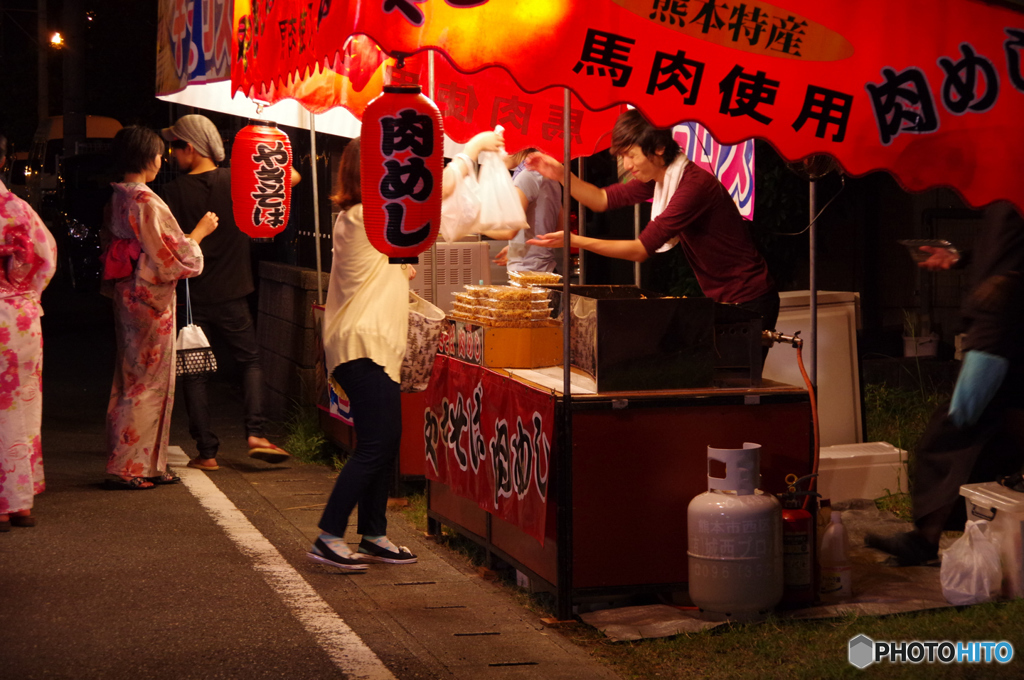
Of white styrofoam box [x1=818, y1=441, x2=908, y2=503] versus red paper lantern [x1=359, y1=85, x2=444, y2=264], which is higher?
red paper lantern [x1=359, y1=85, x2=444, y2=264]

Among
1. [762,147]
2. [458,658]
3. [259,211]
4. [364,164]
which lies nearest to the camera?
[458,658]

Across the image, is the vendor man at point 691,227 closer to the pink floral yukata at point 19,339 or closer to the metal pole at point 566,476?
the metal pole at point 566,476

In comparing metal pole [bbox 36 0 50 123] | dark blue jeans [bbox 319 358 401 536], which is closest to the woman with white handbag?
dark blue jeans [bbox 319 358 401 536]

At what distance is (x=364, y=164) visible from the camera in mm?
6105

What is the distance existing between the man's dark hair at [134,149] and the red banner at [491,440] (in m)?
2.85

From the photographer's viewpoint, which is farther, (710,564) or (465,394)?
(465,394)

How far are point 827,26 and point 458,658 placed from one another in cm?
320

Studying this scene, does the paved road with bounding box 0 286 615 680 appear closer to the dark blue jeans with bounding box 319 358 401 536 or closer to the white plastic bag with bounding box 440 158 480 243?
the dark blue jeans with bounding box 319 358 401 536

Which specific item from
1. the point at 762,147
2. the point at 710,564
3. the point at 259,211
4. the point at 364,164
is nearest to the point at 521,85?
the point at 364,164

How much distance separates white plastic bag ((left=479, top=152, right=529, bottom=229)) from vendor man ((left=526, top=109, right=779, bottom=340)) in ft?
3.00

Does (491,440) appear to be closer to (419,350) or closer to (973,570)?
(419,350)

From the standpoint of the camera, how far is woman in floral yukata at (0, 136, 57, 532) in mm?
7086

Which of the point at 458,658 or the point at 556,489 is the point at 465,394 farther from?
the point at 458,658

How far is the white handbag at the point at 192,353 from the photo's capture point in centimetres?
889
